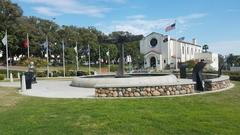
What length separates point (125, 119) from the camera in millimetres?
9570

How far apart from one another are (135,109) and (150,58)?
281 feet

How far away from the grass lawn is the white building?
267 feet

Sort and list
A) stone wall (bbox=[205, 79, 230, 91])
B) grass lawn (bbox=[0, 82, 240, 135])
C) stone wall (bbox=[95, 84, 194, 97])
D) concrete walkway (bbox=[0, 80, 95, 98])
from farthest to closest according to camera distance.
Answer: stone wall (bbox=[205, 79, 230, 91]), concrete walkway (bbox=[0, 80, 95, 98]), stone wall (bbox=[95, 84, 194, 97]), grass lawn (bbox=[0, 82, 240, 135])

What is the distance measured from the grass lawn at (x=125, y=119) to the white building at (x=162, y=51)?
81.2m

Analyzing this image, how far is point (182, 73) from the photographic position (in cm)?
2941

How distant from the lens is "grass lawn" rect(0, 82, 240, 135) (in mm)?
8453

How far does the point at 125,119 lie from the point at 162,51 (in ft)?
285

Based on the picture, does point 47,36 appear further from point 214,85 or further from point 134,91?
point 134,91

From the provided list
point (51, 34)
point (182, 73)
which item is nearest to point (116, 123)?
point (182, 73)

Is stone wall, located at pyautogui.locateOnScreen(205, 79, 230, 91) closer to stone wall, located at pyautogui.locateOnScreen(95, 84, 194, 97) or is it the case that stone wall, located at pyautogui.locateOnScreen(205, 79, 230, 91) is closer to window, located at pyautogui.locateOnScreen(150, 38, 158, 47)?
stone wall, located at pyautogui.locateOnScreen(95, 84, 194, 97)

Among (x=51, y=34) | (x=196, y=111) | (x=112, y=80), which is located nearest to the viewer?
(x=196, y=111)

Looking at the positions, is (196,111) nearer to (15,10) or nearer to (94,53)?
(15,10)

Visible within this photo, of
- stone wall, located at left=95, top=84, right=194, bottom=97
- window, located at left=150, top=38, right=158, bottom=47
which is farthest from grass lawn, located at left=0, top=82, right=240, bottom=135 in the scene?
window, located at left=150, top=38, right=158, bottom=47

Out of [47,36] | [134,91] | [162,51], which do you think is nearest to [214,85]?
[134,91]
